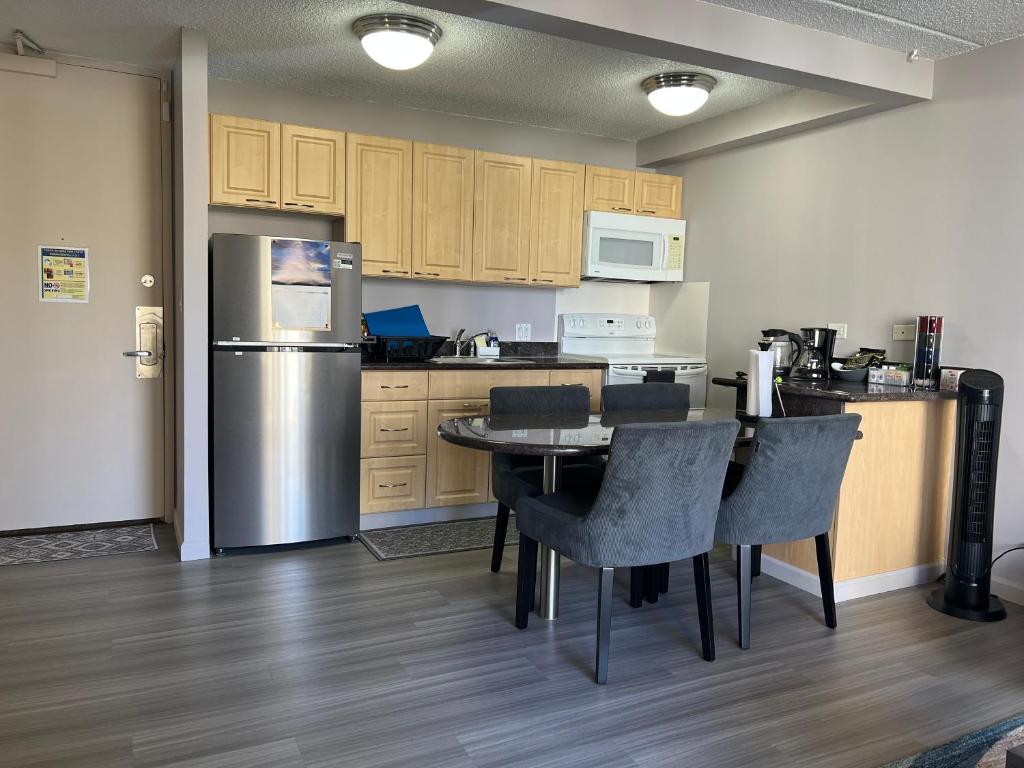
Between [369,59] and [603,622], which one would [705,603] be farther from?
[369,59]

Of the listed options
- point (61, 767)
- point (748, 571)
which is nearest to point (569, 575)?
point (748, 571)

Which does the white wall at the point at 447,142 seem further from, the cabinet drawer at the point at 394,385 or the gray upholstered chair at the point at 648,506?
the gray upholstered chair at the point at 648,506

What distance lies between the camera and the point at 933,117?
11.7 feet

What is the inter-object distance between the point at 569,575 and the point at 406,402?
1.30 meters

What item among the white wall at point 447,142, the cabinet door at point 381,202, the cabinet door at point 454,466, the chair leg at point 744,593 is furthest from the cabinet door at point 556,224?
the chair leg at point 744,593

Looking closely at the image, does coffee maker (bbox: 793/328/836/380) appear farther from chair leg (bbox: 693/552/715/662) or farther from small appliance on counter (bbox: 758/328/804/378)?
chair leg (bbox: 693/552/715/662)

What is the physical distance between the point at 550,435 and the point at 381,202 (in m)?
2.19

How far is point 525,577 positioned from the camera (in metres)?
2.79

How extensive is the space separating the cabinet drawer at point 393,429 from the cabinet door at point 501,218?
981mm

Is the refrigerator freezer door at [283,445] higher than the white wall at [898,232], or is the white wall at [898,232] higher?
the white wall at [898,232]

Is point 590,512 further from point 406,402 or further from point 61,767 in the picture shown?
point 406,402

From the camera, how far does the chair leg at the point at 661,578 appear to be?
314cm

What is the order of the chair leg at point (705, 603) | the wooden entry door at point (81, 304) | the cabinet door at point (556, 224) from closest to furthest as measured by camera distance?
the chair leg at point (705, 603) < the wooden entry door at point (81, 304) < the cabinet door at point (556, 224)

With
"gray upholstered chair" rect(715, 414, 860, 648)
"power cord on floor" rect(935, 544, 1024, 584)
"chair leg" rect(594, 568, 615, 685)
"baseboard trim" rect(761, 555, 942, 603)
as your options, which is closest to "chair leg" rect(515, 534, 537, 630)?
"chair leg" rect(594, 568, 615, 685)
